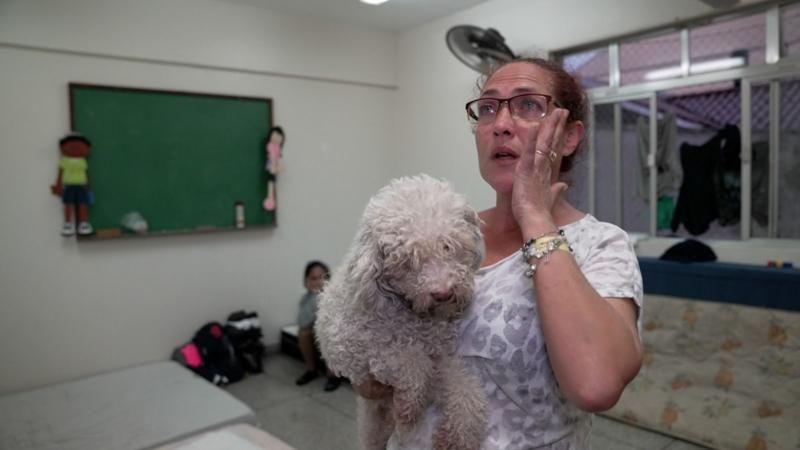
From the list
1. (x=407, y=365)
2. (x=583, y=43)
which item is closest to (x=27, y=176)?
(x=407, y=365)

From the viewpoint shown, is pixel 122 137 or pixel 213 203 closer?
pixel 122 137

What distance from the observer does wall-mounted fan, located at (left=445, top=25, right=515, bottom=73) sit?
12.6 feet

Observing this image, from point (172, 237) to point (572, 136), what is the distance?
12.8 ft

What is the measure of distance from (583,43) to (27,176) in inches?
170

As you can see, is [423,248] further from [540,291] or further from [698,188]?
[698,188]

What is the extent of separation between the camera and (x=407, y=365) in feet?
3.46

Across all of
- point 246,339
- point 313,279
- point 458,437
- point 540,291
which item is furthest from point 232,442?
point 313,279

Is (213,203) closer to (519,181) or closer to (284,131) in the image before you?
(284,131)

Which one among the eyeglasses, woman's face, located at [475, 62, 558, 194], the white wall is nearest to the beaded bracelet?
woman's face, located at [475, 62, 558, 194]

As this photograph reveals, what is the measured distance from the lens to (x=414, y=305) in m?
1.04

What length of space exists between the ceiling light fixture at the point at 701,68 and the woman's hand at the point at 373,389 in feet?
11.5

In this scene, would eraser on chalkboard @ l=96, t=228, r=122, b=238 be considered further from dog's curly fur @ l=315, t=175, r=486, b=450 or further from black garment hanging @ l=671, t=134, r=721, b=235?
black garment hanging @ l=671, t=134, r=721, b=235

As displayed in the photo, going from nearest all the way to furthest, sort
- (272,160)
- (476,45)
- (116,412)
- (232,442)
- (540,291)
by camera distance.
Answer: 1. (540,291)
2. (232,442)
3. (116,412)
4. (476,45)
5. (272,160)

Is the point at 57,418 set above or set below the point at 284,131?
below
